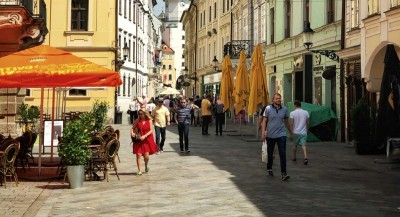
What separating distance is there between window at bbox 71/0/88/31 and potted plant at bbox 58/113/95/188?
25.1 metres

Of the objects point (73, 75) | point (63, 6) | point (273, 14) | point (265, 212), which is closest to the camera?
point (265, 212)

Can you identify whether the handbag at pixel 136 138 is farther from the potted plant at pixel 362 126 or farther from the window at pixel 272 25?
the window at pixel 272 25

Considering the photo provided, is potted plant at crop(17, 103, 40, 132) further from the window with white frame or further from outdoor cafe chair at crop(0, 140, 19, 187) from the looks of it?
the window with white frame

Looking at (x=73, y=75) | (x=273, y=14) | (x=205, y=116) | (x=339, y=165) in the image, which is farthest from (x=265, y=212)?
(x=273, y=14)

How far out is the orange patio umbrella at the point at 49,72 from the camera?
1068cm

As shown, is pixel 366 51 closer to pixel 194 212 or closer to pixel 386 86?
pixel 386 86

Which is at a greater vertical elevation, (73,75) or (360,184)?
(73,75)

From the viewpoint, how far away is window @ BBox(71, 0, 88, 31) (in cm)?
3466

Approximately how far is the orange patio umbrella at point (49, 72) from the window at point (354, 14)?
12.9 metres

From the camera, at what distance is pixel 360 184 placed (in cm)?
1135

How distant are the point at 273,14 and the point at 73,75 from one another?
22.7m

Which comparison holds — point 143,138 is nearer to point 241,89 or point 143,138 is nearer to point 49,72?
point 49,72

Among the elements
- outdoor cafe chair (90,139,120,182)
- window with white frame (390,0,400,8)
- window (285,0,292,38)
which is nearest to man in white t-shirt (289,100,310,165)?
window with white frame (390,0,400,8)

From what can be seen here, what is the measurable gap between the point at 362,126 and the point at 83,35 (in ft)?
71.7
